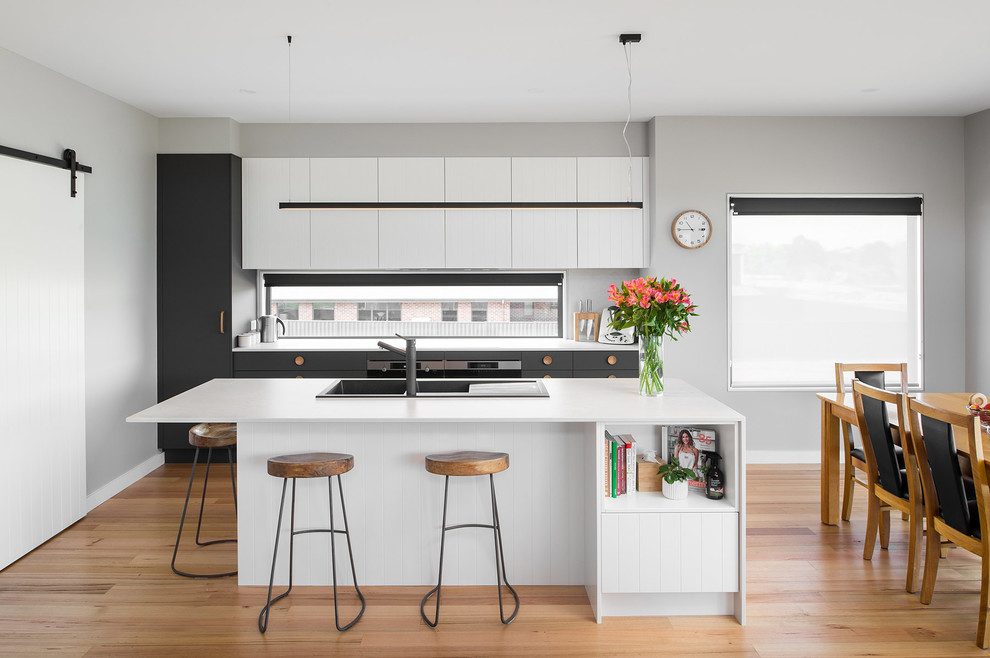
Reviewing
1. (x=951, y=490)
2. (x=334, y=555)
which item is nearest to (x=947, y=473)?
(x=951, y=490)

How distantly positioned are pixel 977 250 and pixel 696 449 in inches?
138

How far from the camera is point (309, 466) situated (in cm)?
260

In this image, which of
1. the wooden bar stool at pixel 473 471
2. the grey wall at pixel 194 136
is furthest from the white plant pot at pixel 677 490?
the grey wall at pixel 194 136

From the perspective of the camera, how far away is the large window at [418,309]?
18.1 ft

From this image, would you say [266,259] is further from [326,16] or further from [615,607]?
[615,607]

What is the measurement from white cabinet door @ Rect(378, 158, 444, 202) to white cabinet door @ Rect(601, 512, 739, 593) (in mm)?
3118

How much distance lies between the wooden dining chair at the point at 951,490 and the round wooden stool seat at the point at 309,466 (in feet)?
7.42

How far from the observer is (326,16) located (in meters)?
3.11

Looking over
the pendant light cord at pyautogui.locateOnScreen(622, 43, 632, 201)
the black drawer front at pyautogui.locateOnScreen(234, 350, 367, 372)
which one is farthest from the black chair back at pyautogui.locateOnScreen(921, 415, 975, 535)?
the black drawer front at pyautogui.locateOnScreen(234, 350, 367, 372)

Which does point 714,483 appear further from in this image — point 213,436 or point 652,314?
point 213,436

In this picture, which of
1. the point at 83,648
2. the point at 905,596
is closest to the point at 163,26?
the point at 83,648

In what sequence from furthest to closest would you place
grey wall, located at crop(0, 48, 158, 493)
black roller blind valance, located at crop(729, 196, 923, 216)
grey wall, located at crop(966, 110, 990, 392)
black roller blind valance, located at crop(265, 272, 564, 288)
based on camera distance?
black roller blind valance, located at crop(265, 272, 564, 288) < black roller blind valance, located at crop(729, 196, 923, 216) < grey wall, located at crop(966, 110, 990, 392) < grey wall, located at crop(0, 48, 158, 493)

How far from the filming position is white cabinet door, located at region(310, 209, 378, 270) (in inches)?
199

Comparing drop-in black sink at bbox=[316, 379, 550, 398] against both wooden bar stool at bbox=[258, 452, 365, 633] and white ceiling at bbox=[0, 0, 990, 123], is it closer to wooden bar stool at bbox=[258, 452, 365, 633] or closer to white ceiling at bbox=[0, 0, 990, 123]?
wooden bar stool at bbox=[258, 452, 365, 633]
